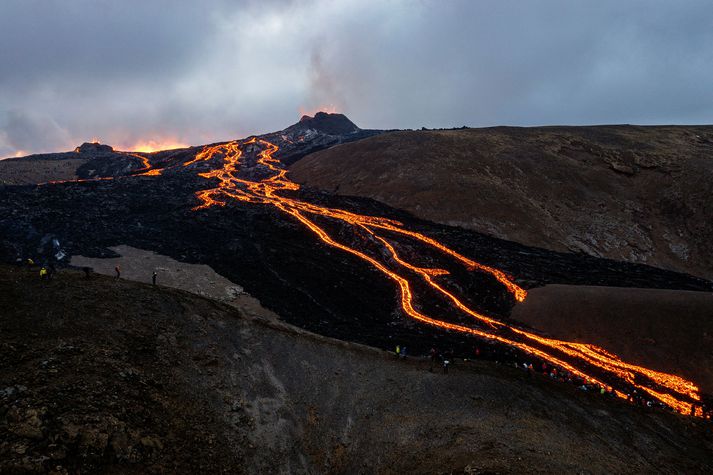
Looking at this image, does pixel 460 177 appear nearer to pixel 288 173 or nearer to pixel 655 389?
pixel 288 173

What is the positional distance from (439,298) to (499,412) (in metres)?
24.3

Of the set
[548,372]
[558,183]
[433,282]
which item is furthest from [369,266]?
[558,183]

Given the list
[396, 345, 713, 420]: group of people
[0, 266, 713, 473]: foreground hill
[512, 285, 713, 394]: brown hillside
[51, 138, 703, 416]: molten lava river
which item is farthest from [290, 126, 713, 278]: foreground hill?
[0, 266, 713, 473]: foreground hill

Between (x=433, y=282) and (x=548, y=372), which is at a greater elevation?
(x=433, y=282)

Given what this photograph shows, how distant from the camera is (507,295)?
49688 millimetres

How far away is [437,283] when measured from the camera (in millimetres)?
52594

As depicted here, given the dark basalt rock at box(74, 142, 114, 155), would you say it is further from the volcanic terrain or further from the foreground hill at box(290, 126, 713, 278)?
the foreground hill at box(290, 126, 713, 278)

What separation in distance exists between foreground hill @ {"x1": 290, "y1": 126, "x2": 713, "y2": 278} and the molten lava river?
41.5 ft

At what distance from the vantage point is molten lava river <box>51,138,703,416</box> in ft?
107

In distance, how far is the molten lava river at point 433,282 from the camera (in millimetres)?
32719

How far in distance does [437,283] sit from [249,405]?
34.4 m

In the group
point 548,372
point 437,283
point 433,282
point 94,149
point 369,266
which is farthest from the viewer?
point 94,149

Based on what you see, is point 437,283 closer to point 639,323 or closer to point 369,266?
point 369,266

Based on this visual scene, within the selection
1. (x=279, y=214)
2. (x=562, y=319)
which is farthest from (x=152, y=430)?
(x=279, y=214)
